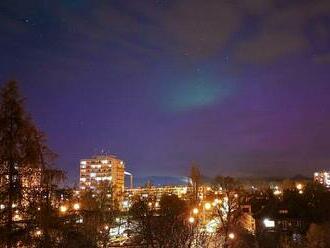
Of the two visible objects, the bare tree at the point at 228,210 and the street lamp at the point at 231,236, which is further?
the bare tree at the point at 228,210

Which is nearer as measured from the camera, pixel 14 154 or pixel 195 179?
pixel 14 154

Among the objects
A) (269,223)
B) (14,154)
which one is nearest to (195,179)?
(269,223)

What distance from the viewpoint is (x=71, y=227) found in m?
18.0

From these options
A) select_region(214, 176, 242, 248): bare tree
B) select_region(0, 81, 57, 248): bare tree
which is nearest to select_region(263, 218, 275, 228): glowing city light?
select_region(214, 176, 242, 248): bare tree

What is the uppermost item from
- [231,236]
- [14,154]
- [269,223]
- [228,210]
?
[14,154]

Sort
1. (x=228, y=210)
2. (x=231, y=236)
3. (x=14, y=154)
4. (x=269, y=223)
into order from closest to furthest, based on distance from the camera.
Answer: (x=14, y=154), (x=231, y=236), (x=228, y=210), (x=269, y=223)

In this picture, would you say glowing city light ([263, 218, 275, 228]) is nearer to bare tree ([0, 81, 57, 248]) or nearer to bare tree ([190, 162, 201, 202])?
bare tree ([190, 162, 201, 202])

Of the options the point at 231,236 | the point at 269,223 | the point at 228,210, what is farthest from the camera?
the point at 269,223

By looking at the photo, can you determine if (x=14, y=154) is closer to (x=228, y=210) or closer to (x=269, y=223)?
(x=228, y=210)

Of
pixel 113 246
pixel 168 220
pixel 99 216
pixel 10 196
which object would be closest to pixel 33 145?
pixel 10 196

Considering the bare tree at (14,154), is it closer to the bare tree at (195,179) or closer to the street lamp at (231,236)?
the street lamp at (231,236)

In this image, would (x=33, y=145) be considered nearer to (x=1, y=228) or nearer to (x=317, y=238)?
(x=1, y=228)

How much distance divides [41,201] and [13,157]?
5.46 ft

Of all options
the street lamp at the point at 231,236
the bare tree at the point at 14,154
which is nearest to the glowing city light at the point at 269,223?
the street lamp at the point at 231,236
